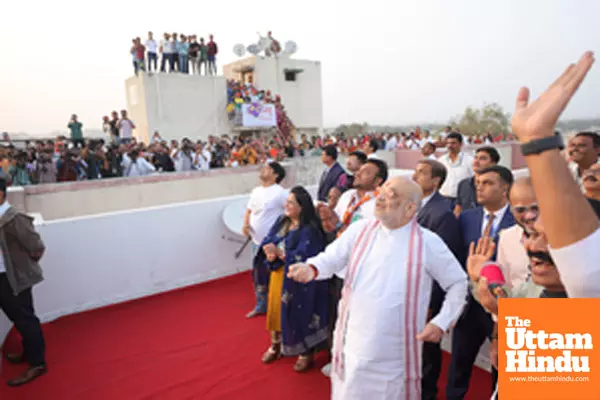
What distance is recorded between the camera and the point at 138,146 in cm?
1069

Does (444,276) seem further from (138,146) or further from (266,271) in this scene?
(138,146)

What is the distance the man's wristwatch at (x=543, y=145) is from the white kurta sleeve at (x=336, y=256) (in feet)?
5.17

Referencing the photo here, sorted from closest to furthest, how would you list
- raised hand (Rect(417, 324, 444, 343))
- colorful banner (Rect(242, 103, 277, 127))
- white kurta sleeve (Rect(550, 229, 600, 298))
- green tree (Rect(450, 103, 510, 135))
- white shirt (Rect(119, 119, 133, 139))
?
white kurta sleeve (Rect(550, 229, 600, 298)) < raised hand (Rect(417, 324, 444, 343)) < white shirt (Rect(119, 119, 133, 139)) < colorful banner (Rect(242, 103, 277, 127)) < green tree (Rect(450, 103, 510, 135))

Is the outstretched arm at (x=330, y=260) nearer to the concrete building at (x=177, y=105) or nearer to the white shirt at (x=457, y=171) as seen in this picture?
the white shirt at (x=457, y=171)

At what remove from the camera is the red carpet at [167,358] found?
132 inches

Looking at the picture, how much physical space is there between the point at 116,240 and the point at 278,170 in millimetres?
2342

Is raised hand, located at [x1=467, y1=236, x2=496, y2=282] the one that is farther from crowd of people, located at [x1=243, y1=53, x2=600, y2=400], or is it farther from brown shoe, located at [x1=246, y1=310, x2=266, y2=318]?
brown shoe, located at [x1=246, y1=310, x2=266, y2=318]

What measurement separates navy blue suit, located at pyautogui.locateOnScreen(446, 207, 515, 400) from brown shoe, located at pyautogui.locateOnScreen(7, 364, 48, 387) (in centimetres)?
348

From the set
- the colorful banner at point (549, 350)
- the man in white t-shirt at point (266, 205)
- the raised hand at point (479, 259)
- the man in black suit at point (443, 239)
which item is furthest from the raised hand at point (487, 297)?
the man in white t-shirt at point (266, 205)

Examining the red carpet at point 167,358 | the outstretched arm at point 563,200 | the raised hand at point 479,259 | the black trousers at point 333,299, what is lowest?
the red carpet at point 167,358

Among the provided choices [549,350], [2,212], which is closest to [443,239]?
[549,350]

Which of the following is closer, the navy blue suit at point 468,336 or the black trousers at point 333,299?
the navy blue suit at point 468,336

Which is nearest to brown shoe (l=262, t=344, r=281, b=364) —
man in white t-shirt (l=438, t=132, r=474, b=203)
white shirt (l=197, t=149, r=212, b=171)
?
man in white t-shirt (l=438, t=132, r=474, b=203)

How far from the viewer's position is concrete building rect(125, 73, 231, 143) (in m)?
16.4
